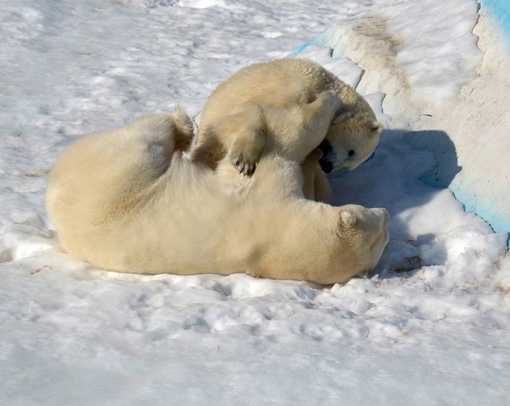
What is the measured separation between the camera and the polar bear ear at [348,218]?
379cm

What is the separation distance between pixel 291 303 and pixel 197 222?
579 mm

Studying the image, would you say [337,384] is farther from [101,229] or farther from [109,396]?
[101,229]

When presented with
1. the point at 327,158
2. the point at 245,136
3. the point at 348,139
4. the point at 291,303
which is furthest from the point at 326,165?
the point at 291,303

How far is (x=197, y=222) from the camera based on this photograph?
3779 millimetres

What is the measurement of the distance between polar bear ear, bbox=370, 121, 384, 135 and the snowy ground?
33 cm

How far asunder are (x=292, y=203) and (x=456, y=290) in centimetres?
82

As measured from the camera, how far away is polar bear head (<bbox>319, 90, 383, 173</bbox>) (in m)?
4.62

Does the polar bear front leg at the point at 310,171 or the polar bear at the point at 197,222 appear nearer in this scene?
the polar bear at the point at 197,222

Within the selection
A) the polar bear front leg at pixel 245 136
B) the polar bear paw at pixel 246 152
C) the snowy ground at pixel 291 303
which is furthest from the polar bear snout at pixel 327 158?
the polar bear paw at pixel 246 152

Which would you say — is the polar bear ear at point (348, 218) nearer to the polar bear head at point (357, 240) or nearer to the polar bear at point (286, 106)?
the polar bear head at point (357, 240)

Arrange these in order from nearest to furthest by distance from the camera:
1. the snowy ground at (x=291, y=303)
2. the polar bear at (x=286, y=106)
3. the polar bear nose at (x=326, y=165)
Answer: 1. the snowy ground at (x=291, y=303)
2. the polar bear at (x=286, y=106)
3. the polar bear nose at (x=326, y=165)

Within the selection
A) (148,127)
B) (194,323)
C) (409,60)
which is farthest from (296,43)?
(194,323)

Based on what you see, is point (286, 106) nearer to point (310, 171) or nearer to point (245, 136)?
point (310, 171)

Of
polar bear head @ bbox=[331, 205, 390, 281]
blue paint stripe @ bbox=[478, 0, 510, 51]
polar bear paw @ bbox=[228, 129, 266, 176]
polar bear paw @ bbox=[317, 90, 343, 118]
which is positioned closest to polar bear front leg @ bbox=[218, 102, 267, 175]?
polar bear paw @ bbox=[228, 129, 266, 176]
